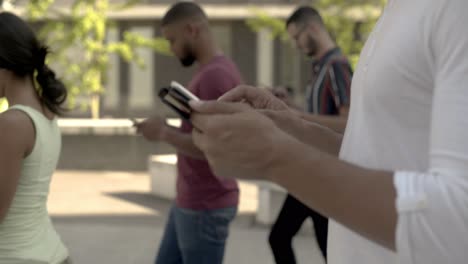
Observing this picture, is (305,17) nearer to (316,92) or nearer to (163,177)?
(316,92)

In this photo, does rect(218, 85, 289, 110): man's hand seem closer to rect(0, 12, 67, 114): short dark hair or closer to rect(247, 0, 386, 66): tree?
rect(0, 12, 67, 114): short dark hair

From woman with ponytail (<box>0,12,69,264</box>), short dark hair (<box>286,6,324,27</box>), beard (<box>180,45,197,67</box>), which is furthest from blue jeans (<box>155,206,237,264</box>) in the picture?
short dark hair (<box>286,6,324,27</box>)

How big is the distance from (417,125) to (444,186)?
23 cm

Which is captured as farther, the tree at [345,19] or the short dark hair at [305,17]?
the tree at [345,19]

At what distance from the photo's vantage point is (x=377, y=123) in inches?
49.6

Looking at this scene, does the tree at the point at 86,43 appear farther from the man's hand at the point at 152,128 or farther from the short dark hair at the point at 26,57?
the short dark hair at the point at 26,57

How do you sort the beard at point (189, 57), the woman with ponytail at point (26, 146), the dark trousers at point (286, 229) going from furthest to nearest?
the dark trousers at point (286, 229), the beard at point (189, 57), the woman with ponytail at point (26, 146)

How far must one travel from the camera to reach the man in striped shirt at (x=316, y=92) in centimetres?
478

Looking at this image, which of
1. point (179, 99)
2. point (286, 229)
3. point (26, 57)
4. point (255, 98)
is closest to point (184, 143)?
point (26, 57)

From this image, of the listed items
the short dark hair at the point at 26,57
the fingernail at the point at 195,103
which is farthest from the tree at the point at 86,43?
the fingernail at the point at 195,103

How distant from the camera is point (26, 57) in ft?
9.20

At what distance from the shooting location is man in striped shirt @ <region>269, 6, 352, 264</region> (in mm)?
4777

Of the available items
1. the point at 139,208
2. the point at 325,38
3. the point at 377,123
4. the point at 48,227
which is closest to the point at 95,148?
the point at 139,208

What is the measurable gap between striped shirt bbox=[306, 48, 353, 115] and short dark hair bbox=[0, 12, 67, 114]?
2.21 m
